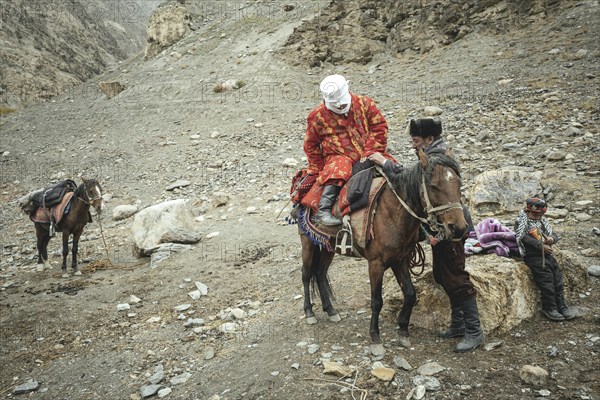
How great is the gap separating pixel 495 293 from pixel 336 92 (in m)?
2.65

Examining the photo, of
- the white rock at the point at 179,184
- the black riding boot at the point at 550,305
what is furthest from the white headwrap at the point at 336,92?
the white rock at the point at 179,184

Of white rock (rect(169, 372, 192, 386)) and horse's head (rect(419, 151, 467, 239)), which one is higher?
horse's head (rect(419, 151, 467, 239))

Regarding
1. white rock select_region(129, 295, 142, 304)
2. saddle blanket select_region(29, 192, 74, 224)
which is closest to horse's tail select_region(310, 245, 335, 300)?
white rock select_region(129, 295, 142, 304)

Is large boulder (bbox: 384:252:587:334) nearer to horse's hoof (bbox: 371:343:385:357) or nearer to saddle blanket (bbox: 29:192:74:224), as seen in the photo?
horse's hoof (bbox: 371:343:385:357)

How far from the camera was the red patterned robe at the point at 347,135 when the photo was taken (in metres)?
4.42

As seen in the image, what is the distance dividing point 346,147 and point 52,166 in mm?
15899

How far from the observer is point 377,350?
397 centimetres

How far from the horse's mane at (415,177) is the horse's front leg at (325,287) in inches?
63.5

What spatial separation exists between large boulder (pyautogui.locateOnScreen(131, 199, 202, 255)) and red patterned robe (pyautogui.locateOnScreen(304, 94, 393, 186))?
4.87 m

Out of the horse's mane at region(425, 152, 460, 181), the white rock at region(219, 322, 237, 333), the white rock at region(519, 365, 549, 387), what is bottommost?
the white rock at region(219, 322, 237, 333)

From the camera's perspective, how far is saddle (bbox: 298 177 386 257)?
404cm

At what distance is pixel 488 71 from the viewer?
14609 mm

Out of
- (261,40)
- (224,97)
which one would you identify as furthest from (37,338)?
(261,40)

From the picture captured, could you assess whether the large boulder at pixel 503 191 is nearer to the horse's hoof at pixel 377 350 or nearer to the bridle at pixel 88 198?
the horse's hoof at pixel 377 350
